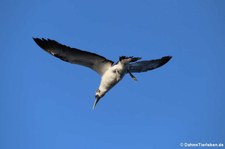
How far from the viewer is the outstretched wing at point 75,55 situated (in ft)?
83.4

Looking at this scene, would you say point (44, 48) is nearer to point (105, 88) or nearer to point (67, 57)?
point (67, 57)

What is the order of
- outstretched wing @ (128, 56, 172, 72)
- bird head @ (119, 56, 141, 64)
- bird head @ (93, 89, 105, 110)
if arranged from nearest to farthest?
bird head @ (119, 56, 141, 64) → bird head @ (93, 89, 105, 110) → outstretched wing @ (128, 56, 172, 72)

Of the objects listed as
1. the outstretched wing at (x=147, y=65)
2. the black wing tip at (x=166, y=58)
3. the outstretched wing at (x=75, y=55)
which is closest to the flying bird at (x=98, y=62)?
the outstretched wing at (x=75, y=55)

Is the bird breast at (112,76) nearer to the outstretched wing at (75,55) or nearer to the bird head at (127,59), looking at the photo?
the bird head at (127,59)

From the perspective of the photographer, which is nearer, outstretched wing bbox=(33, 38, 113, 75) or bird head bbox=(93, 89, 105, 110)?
outstretched wing bbox=(33, 38, 113, 75)

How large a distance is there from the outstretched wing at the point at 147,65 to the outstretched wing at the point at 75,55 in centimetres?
191

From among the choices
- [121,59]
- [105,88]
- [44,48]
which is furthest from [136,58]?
[44,48]

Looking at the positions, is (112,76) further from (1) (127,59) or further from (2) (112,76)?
(1) (127,59)

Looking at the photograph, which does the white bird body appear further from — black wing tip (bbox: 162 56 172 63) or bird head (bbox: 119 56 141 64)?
black wing tip (bbox: 162 56 172 63)

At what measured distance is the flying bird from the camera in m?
25.3

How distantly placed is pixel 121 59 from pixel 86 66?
94.6 inches

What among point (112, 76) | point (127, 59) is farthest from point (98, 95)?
point (127, 59)

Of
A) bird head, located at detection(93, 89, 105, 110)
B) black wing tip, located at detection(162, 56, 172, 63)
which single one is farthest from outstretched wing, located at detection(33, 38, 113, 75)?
black wing tip, located at detection(162, 56, 172, 63)

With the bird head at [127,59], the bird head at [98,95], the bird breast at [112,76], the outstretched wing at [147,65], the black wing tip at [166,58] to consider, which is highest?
the black wing tip at [166,58]
